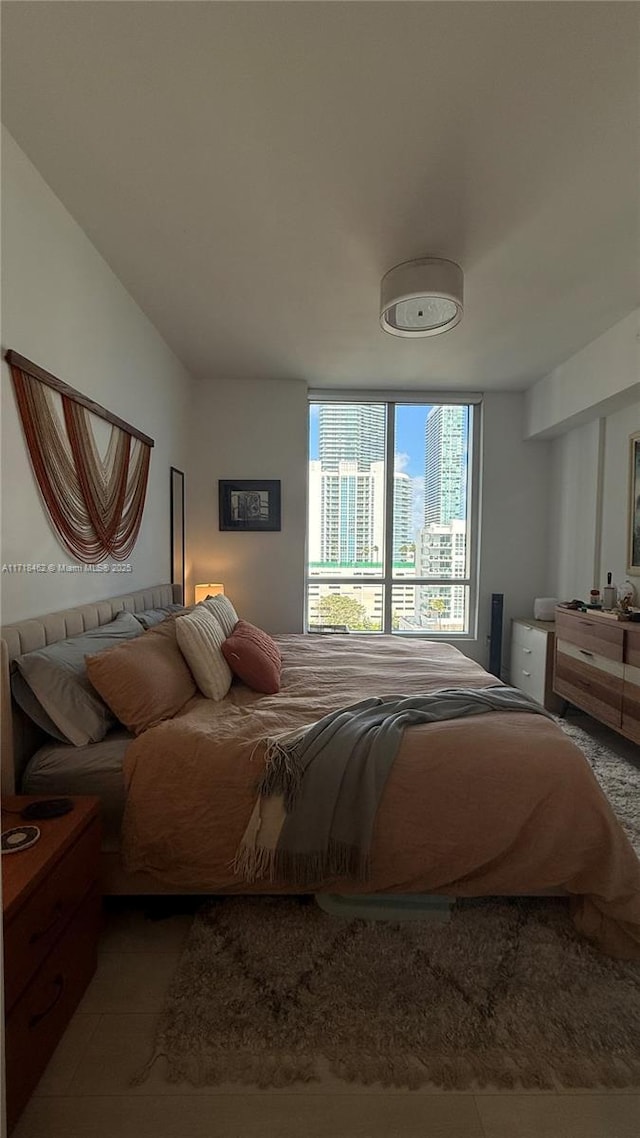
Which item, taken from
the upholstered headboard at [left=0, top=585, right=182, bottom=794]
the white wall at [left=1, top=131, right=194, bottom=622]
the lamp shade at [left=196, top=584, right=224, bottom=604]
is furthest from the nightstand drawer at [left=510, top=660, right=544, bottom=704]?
the upholstered headboard at [left=0, top=585, right=182, bottom=794]

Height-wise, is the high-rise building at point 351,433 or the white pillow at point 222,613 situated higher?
the high-rise building at point 351,433

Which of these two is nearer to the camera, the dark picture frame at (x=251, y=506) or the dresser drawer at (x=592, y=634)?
the dresser drawer at (x=592, y=634)

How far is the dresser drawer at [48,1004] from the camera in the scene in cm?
114

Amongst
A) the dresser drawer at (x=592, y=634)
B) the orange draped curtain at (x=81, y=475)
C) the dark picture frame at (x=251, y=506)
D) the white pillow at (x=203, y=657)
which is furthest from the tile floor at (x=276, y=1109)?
the dark picture frame at (x=251, y=506)

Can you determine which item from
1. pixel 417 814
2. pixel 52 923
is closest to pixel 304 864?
pixel 417 814

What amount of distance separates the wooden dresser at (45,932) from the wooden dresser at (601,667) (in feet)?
9.28

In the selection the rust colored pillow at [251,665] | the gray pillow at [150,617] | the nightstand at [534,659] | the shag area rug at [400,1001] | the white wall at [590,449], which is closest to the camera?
the shag area rug at [400,1001]

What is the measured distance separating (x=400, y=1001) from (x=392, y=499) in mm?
4005

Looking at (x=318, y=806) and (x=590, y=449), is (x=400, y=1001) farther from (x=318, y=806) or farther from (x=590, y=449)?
(x=590, y=449)

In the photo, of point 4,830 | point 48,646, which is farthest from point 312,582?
point 4,830

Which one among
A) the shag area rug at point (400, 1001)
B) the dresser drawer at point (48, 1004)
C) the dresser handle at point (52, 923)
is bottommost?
the shag area rug at point (400, 1001)

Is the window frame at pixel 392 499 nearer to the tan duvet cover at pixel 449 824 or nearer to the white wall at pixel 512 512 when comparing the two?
the white wall at pixel 512 512

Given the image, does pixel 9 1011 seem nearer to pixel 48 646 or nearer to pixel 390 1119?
pixel 390 1119

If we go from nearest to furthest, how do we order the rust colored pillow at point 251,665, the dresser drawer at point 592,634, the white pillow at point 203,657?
the white pillow at point 203,657 → the rust colored pillow at point 251,665 → the dresser drawer at point 592,634
